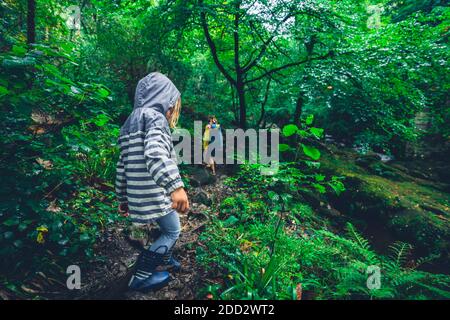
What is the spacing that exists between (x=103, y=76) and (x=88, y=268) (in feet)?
19.5

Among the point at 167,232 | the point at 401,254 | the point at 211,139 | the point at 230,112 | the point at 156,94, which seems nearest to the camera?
the point at 156,94

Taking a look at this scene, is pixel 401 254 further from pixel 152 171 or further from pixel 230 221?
pixel 152 171

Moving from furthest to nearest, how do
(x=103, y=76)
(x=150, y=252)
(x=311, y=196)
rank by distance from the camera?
1. (x=103, y=76)
2. (x=311, y=196)
3. (x=150, y=252)

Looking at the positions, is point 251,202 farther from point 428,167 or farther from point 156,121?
point 428,167

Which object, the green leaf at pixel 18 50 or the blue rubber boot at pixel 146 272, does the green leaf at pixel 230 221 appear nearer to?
the blue rubber boot at pixel 146 272

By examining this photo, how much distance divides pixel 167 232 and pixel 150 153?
89cm

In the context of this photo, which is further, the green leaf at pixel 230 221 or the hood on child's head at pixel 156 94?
the green leaf at pixel 230 221

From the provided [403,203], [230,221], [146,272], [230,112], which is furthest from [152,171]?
[230,112]

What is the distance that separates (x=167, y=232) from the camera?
2373 millimetres

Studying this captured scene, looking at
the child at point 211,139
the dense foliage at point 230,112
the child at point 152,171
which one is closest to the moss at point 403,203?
the dense foliage at point 230,112

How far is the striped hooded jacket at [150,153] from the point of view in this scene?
194 cm
